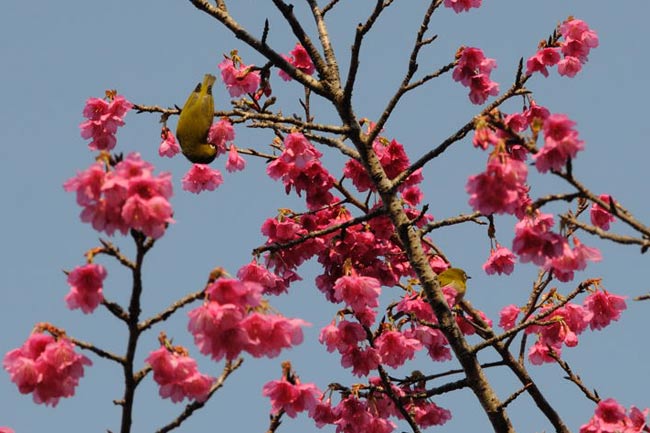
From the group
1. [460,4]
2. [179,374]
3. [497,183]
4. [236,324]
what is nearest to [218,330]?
[236,324]

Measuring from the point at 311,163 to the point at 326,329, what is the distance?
4.16ft

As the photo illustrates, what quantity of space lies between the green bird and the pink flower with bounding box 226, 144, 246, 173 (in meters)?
1.29

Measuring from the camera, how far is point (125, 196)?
3.80 meters

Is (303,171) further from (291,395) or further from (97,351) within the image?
(97,351)

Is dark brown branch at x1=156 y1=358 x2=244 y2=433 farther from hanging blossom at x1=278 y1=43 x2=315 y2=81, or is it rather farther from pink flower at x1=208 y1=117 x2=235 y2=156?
hanging blossom at x1=278 y1=43 x2=315 y2=81

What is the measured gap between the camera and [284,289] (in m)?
6.95

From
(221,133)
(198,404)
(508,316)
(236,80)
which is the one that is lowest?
(198,404)

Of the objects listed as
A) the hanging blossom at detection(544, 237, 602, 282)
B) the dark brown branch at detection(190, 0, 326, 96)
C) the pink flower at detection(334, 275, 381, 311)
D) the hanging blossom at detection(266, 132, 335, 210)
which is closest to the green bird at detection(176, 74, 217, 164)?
the dark brown branch at detection(190, 0, 326, 96)

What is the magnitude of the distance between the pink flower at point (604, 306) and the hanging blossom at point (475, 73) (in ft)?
5.71

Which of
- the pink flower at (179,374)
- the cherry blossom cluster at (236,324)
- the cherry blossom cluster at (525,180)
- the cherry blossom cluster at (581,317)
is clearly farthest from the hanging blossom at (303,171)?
the pink flower at (179,374)

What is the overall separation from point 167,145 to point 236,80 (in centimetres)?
79

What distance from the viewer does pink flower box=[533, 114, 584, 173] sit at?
4113mm

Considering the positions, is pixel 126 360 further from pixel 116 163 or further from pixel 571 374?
pixel 571 374

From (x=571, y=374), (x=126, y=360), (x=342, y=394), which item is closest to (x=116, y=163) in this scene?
(x=126, y=360)
